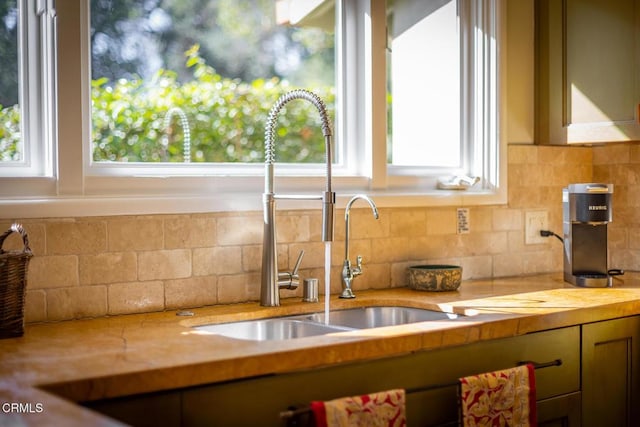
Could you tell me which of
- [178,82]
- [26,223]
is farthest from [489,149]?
[26,223]

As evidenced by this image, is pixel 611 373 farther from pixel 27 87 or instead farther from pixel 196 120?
pixel 27 87

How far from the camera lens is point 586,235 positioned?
10.5 feet

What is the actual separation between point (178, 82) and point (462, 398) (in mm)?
1446

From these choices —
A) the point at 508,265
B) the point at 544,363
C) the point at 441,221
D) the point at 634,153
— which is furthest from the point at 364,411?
the point at 634,153

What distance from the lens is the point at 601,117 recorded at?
3266 millimetres

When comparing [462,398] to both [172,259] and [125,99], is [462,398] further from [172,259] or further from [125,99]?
[125,99]

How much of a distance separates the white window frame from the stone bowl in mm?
280

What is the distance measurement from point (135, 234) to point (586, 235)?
1.71m

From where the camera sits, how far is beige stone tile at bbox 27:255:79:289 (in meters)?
2.33

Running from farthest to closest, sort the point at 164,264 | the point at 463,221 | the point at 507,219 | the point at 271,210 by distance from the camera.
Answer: the point at 507,219
the point at 463,221
the point at 271,210
the point at 164,264

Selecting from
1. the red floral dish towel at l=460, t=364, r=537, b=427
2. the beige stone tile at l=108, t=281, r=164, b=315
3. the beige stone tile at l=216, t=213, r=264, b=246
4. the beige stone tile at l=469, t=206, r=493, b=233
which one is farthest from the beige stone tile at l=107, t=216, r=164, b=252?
the beige stone tile at l=469, t=206, r=493, b=233

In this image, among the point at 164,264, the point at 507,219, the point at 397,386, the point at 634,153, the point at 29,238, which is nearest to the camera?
the point at 397,386

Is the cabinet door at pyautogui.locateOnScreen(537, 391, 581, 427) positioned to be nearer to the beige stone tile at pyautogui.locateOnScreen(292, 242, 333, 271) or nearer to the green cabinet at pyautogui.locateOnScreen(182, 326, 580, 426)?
the green cabinet at pyautogui.locateOnScreen(182, 326, 580, 426)

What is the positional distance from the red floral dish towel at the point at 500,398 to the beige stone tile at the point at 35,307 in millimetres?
1169
